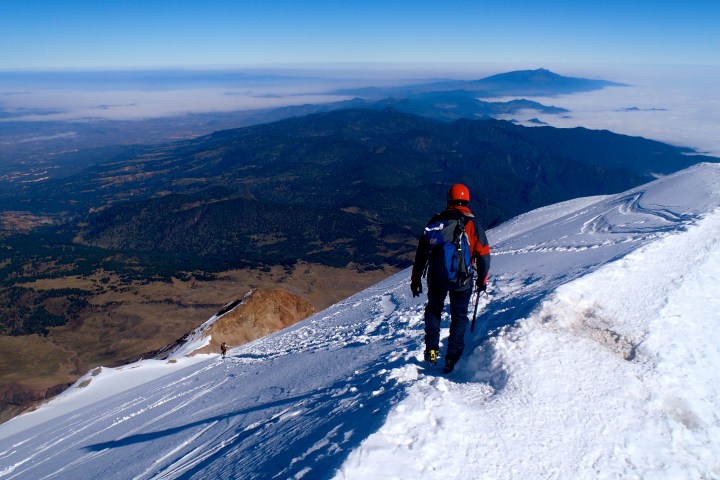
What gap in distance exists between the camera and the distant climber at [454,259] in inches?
264

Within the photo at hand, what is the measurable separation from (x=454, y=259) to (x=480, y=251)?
20.7 inches

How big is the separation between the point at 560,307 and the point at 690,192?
1626 centimetres

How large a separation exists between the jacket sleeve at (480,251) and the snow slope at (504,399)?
3.91 feet

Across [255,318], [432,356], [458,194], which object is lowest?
[255,318]

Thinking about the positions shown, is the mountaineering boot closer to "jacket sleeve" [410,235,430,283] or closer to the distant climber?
the distant climber

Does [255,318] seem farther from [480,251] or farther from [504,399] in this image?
[504,399]

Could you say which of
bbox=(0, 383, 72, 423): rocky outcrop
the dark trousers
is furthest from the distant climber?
bbox=(0, 383, 72, 423): rocky outcrop

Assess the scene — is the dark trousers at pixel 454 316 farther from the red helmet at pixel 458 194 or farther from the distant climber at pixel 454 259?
the red helmet at pixel 458 194

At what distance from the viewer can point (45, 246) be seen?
130 meters

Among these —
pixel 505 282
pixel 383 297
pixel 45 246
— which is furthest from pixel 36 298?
pixel 505 282

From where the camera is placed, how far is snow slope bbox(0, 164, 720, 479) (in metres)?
5.11

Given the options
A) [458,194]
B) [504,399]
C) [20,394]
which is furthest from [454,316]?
[20,394]

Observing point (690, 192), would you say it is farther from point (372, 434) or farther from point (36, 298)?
point (36, 298)

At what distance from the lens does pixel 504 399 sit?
19.9ft
